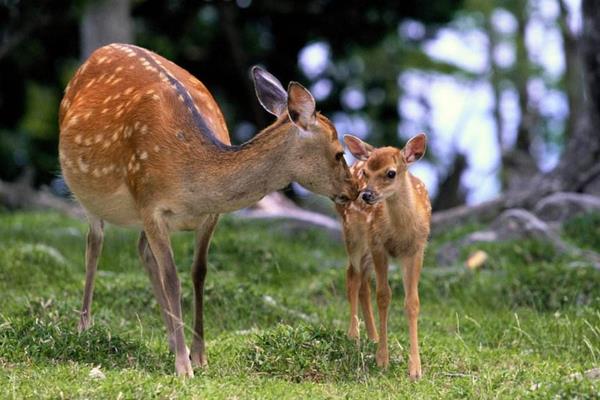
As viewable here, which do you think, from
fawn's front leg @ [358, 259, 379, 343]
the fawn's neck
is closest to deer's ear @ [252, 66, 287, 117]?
the fawn's neck

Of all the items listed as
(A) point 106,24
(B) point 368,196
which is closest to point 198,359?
(B) point 368,196

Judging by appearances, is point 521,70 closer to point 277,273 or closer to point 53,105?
point 53,105

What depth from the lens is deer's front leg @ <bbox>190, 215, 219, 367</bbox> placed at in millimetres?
7594

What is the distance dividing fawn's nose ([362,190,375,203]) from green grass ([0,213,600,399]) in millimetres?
840

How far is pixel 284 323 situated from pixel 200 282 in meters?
1.37

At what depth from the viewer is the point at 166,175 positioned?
729 cm

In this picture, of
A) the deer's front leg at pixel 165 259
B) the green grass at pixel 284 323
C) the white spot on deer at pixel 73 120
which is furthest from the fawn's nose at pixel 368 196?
the white spot on deer at pixel 73 120

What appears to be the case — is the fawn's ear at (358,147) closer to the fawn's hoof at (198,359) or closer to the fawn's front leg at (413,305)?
the fawn's front leg at (413,305)

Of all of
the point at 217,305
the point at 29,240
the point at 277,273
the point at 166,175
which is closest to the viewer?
the point at 166,175

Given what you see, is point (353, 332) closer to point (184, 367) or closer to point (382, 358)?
point (382, 358)

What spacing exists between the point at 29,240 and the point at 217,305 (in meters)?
3.76

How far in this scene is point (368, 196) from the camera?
7.42 metres

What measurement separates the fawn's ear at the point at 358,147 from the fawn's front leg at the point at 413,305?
76 centimetres

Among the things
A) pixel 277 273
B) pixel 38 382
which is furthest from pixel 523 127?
pixel 38 382
